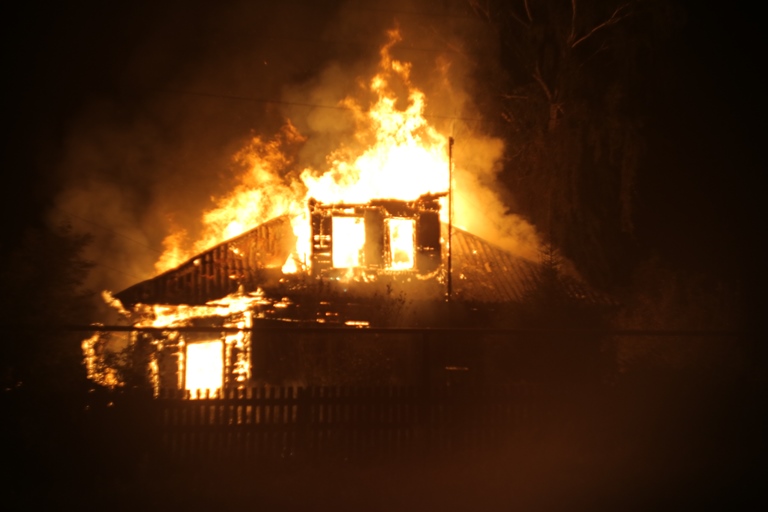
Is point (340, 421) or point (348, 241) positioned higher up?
point (348, 241)

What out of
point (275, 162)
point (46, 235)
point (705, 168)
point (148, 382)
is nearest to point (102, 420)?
point (148, 382)

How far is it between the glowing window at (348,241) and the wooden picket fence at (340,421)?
813 centimetres

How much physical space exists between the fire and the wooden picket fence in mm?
8183

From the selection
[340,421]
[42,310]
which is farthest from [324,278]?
[42,310]

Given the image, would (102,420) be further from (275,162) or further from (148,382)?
(275,162)

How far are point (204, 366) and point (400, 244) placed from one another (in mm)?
5735

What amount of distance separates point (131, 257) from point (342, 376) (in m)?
22.0

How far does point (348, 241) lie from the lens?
17703 millimetres

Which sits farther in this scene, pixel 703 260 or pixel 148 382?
pixel 703 260

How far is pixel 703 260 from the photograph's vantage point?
25.6 m

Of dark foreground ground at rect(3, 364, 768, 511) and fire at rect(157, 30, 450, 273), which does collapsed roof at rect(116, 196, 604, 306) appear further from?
dark foreground ground at rect(3, 364, 768, 511)

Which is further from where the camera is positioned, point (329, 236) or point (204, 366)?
point (329, 236)

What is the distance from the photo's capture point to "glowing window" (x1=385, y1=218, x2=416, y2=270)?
17734 mm

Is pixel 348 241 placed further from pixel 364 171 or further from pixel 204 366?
pixel 204 366
